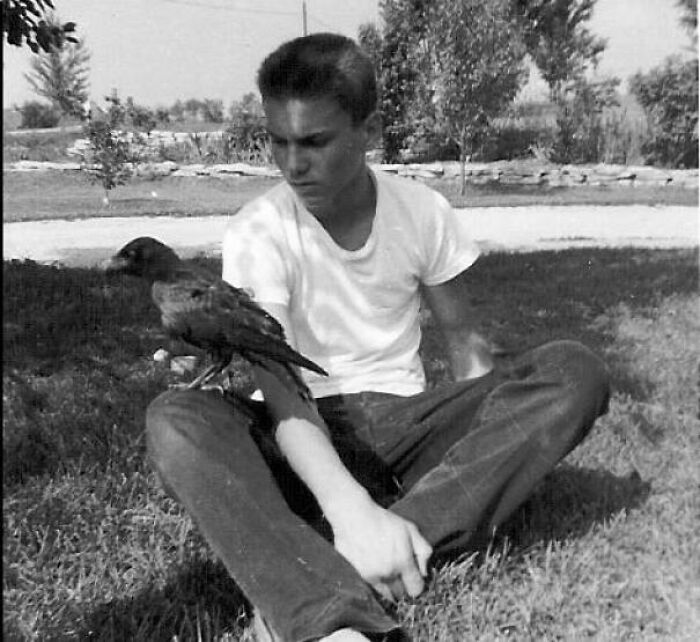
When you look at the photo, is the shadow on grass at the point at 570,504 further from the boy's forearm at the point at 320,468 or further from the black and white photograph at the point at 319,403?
the boy's forearm at the point at 320,468

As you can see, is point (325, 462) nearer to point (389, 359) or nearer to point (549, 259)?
point (389, 359)

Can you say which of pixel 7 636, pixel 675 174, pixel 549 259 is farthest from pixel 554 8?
pixel 675 174

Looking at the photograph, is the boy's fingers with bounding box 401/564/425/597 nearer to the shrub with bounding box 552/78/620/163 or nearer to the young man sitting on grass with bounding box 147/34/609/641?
the young man sitting on grass with bounding box 147/34/609/641

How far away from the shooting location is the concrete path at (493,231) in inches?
62.7

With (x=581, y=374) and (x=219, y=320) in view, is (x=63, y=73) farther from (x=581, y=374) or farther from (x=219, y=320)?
(x=581, y=374)

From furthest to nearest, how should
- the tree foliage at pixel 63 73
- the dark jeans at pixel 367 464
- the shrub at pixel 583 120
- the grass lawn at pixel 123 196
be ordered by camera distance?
1. the shrub at pixel 583 120
2. the grass lawn at pixel 123 196
3. the tree foliage at pixel 63 73
4. the dark jeans at pixel 367 464

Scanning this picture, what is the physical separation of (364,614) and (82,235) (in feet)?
3.35

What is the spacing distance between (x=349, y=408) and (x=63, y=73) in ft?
1.78

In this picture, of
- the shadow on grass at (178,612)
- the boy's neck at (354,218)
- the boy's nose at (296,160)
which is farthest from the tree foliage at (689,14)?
the shadow on grass at (178,612)

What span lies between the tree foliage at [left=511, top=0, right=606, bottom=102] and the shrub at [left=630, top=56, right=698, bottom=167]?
0.44 m

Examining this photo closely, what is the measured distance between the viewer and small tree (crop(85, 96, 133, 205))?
3.93ft

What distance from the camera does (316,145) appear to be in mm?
1144

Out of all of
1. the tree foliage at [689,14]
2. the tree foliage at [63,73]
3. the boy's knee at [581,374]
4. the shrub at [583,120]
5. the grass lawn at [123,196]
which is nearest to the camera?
the tree foliage at [63,73]

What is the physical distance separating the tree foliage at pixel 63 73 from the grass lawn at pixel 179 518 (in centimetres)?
56
